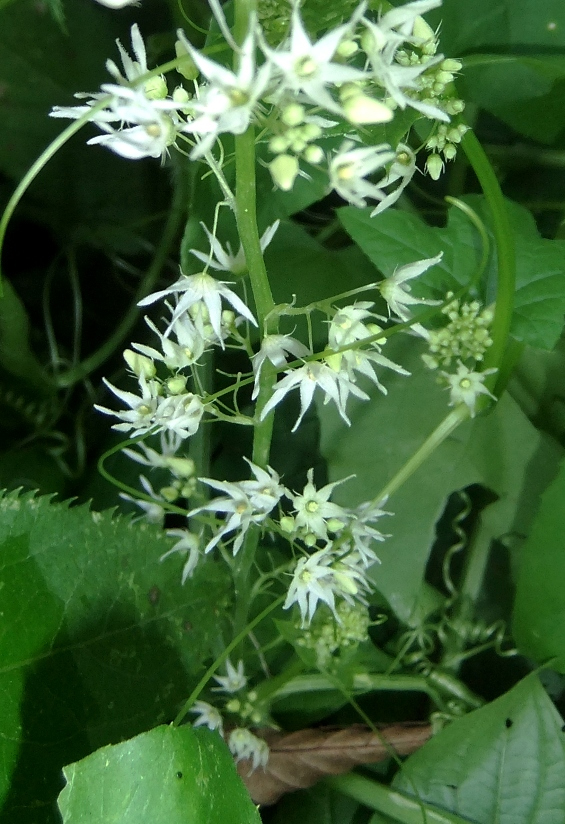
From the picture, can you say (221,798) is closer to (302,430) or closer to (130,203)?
(302,430)

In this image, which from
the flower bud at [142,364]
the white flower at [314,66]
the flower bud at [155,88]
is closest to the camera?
the white flower at [314,66]

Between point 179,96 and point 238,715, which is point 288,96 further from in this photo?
point 238,715

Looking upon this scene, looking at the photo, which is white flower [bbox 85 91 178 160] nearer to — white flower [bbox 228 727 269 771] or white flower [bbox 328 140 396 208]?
white flower [bbox 328 140 396 208]

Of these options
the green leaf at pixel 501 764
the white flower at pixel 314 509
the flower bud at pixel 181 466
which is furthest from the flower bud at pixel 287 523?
the green leaf at pixel 501 764

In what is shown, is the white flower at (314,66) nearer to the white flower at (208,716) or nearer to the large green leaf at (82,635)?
the large green leaf at (82,635)

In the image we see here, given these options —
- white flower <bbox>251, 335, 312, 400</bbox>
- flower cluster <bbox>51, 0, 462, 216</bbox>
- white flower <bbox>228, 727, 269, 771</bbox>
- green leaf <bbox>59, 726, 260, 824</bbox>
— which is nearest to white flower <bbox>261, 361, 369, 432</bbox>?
white flower <bbox>251, 335, 312, 400</bbox>

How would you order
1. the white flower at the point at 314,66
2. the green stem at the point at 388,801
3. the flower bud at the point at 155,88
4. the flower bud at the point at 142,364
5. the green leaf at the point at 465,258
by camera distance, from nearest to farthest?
the white flower at the point at 314,66, the flower bud at the point at 155,88, the flower bud at the point at 142,364, the green leaf at the point at 465,258, the green stem at the point at 388,801
